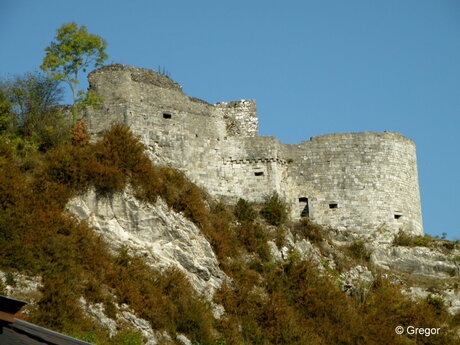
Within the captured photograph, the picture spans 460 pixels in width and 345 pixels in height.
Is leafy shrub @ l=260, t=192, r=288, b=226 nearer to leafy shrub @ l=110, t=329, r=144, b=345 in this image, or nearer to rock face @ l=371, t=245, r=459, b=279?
rock face @ l=371, t=245, r=459, b=279

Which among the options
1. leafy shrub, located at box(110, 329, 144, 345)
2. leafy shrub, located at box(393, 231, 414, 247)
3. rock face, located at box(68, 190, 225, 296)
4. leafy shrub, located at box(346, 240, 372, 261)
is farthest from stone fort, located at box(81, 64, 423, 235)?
leafy shrub, located at box(110, 329, 144, 345)

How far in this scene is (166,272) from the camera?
27.1m

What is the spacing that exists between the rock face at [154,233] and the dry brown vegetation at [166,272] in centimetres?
37

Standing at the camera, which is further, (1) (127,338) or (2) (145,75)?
(2) (145,75)

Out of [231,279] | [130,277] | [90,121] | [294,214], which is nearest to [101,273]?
[130,277]

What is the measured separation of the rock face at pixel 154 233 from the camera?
27.3m

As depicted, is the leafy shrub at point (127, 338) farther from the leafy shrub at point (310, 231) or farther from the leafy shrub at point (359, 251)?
the leafy shrub at point (359, 251)

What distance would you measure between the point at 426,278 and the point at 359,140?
19.3ft

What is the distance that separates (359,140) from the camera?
34781 mm

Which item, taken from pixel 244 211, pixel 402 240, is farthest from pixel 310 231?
pixel 402 240

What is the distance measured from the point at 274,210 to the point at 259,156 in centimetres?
247

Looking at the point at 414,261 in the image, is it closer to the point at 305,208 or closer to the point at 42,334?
the point at 305,208

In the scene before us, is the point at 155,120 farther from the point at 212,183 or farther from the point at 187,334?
the point at 187,334

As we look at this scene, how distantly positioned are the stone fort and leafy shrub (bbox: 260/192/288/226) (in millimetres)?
430
